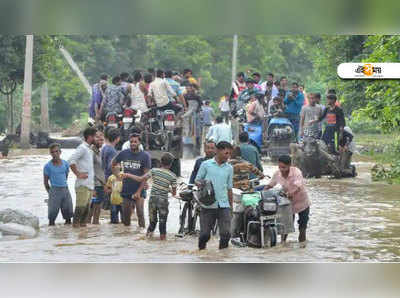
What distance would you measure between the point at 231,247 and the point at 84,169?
7.34 feet

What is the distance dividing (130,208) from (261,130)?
1058 cm

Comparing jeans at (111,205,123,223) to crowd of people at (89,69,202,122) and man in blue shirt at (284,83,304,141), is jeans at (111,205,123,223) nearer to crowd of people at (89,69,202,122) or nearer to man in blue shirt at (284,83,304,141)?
crowd of people at (89,69,202,122)

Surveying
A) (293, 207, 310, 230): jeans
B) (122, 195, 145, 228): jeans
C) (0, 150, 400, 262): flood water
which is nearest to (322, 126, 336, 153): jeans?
(0, 150, 400, 262): flood water

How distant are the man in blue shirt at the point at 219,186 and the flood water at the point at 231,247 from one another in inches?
23.9

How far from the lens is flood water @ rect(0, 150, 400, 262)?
12078 millimetres

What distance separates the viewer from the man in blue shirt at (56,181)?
45.0 feet

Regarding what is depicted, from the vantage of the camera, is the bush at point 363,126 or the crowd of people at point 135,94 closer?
the crowd of people at point 135,94

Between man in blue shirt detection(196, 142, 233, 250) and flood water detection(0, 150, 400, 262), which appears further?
flood water detection(0, 150, 400, 262)

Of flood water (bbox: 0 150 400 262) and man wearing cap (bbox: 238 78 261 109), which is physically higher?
man wearing cap (bbox: 238 78 261 109)

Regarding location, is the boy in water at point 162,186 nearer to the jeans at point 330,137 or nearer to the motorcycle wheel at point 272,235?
the motorcycle wheel at point 272,235

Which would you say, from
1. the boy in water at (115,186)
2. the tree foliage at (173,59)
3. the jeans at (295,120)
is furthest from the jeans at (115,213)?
the tree foliage at (173,59)

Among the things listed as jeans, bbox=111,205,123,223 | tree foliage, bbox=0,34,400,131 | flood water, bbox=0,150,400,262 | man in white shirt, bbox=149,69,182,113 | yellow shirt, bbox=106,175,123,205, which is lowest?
flood water, bbox=0,150,400,262

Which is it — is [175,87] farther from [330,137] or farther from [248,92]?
[330,137]

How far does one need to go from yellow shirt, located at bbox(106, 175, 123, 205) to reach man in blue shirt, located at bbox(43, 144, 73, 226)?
25.5 inches
